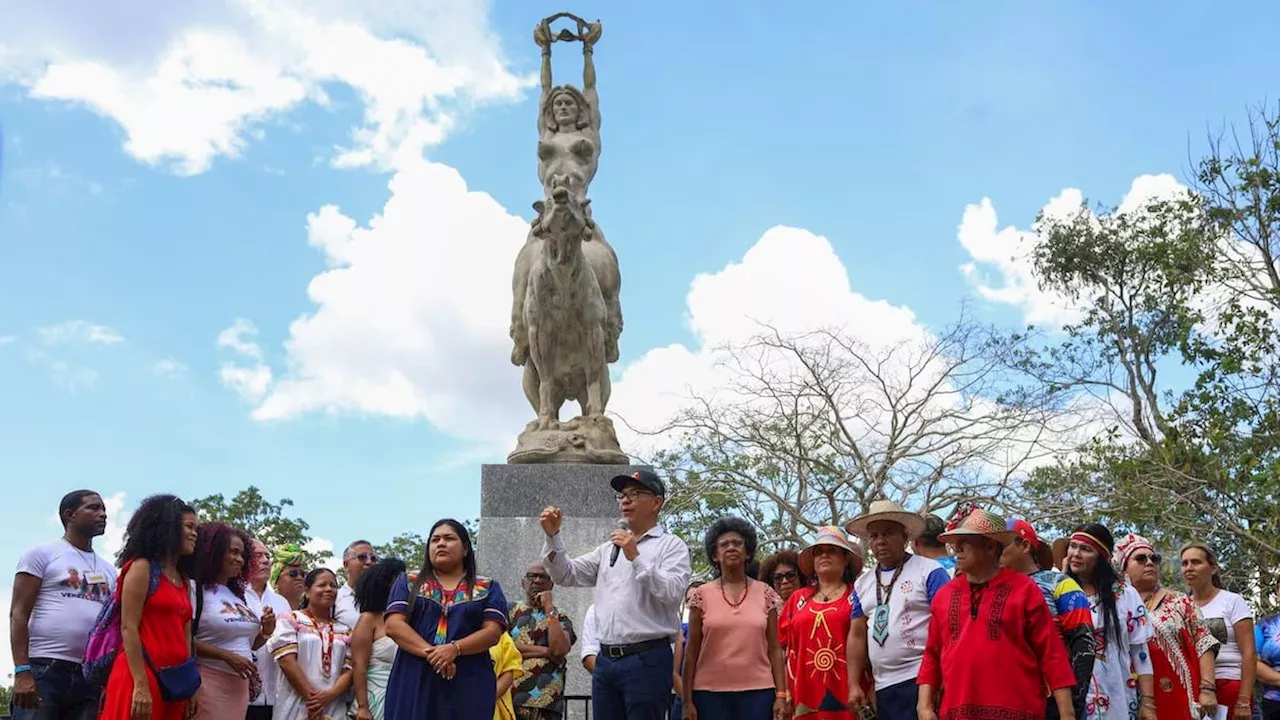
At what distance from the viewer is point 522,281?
1238cm

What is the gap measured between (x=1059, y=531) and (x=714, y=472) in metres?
5.14

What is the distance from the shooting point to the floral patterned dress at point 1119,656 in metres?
6.46

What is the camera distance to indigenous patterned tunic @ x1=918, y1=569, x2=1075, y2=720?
18.5 feet

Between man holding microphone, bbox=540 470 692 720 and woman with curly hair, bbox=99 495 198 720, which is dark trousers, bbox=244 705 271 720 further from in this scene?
man holding microphone, bbox=540 470 692 720

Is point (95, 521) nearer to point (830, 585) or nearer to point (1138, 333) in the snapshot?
point (830, 585)

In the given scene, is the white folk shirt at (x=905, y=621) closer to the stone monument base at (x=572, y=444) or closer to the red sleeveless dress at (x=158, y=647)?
the red sleeveless dress at (x=158, y=647)

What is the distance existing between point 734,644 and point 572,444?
192 inches

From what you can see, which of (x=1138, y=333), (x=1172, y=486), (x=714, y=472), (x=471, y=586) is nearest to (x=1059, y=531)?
(x=1172, y=486)

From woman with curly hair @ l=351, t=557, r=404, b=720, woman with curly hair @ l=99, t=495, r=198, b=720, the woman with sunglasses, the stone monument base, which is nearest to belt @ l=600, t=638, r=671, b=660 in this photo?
woman with curly hair @ l=351, t=557, r=404, b=720

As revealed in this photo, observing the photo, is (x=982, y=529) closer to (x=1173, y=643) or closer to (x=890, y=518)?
(x=890, y=518)

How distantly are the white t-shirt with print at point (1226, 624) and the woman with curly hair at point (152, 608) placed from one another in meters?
5.98

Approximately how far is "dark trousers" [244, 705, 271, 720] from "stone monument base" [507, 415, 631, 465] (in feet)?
14.3

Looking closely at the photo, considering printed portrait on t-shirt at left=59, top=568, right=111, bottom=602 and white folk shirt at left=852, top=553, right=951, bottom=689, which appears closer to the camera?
white folk shirt at left=852, top=553, right=951, bottom=689

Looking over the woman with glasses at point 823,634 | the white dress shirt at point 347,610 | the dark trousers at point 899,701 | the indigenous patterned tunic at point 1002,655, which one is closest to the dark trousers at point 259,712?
the white dress shirt at point 347,610
